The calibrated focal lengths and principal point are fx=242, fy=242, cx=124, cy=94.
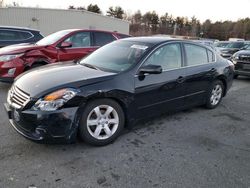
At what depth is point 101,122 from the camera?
341cm

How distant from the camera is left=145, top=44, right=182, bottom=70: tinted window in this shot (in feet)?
13.1

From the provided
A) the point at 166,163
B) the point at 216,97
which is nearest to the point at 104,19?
the point at 216,97

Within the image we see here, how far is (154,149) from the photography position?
3430 mm

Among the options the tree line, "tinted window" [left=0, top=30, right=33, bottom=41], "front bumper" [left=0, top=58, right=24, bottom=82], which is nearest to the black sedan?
"front bumper" [left=0, top=58, right=24, bottom=82]

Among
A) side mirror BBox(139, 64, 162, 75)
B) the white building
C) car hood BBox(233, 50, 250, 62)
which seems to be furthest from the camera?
the white building

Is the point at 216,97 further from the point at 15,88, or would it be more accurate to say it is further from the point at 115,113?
the point at 15,88

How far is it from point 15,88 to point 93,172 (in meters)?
1.65

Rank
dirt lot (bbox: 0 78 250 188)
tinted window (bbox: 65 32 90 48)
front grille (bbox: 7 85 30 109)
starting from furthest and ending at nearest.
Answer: tinted window (bbox: 65 32 90 48) < front grille (bbox: 7 85 30 109) < dirt lot (bbox: 0 78 250 188)

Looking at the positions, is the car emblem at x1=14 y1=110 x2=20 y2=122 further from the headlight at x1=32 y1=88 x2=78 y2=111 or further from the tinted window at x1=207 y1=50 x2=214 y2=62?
the tinted window at x1=207 y1=50 x2=214 y2=62

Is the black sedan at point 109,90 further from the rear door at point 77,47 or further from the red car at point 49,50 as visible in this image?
the rear door at point 77,47

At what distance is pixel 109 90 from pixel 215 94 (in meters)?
3.06

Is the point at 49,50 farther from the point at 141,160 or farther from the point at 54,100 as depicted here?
the point at 141,160

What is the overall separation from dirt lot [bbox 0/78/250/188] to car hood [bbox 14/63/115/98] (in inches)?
31.4

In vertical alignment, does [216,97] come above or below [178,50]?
below
